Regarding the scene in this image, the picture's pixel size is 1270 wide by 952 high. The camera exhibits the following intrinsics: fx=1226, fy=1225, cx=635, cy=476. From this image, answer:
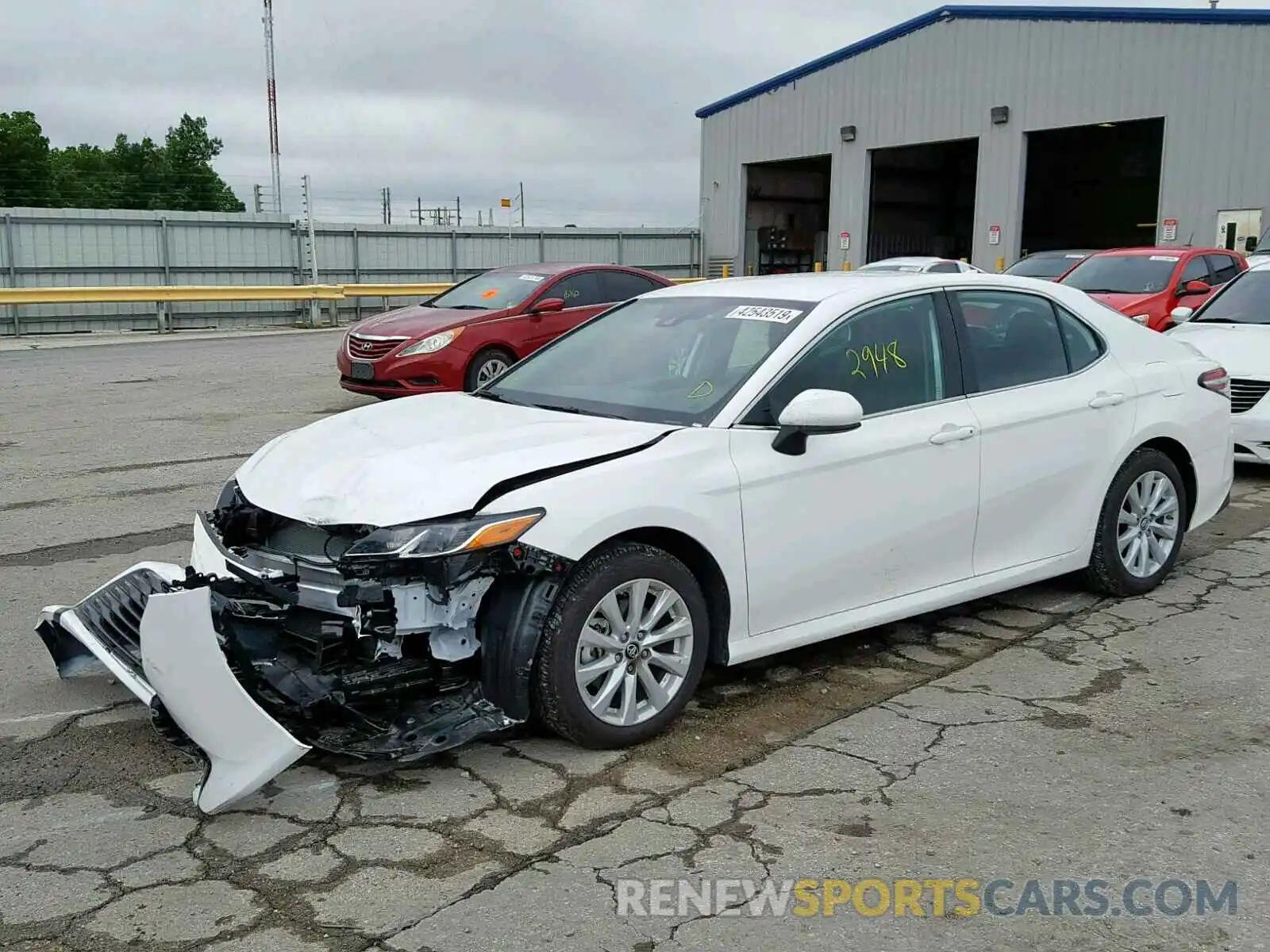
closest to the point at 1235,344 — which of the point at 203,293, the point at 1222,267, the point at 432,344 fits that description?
the point at 432,344

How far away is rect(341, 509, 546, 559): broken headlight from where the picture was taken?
3.70m

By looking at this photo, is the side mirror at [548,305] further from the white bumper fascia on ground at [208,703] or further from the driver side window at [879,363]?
the white bumper fascia on ground at [208,703]

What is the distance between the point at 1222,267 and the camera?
16125mm

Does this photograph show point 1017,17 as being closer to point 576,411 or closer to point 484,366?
point 484,366

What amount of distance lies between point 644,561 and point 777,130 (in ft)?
105

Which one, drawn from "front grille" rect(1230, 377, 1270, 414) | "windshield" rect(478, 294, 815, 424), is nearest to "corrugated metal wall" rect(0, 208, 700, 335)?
"windshield" rect(478, 294, 815, 424)

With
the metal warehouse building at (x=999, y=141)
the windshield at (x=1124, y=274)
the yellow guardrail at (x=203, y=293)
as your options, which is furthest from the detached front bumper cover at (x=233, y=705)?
the metal warehouse building at (x=999, y=141)

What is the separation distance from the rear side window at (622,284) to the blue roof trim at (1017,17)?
16670mm

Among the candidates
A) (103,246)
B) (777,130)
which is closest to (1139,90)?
(777,130)

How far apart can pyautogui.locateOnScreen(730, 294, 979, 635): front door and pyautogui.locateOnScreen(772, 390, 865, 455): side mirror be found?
60 millimetres

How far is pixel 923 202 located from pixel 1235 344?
3424 cm

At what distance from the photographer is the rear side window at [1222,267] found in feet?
51.7

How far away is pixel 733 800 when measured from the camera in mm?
3766

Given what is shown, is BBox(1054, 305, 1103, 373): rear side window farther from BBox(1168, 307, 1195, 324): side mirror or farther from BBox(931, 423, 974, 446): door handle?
BBox(1168, 307, 1195, 324): side mirror
